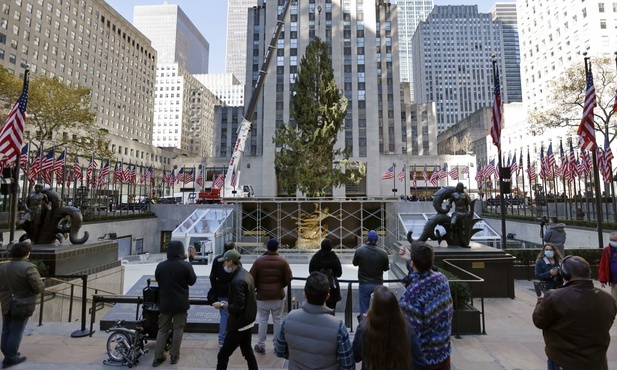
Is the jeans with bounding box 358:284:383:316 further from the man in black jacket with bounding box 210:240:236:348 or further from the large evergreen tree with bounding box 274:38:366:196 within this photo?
the large evergreen tree with bounding box 274:38:366:196

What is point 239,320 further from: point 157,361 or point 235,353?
point 157,361

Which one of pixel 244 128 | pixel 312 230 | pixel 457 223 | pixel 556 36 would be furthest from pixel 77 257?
pixel 556 36

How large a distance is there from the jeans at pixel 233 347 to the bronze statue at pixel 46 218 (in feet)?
33.1

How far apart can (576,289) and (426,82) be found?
167697 mm

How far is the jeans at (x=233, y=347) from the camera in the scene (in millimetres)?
4949

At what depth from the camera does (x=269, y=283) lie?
6.16 meters

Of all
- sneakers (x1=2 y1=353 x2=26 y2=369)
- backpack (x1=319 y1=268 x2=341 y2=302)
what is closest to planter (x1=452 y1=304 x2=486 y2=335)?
backpack (x1=319 y1=268 x2=341 y2=302)

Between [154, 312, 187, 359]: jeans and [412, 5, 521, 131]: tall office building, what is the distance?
509 ft

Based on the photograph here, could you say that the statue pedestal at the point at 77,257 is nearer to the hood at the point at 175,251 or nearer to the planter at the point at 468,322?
the hood at the point at 175,251

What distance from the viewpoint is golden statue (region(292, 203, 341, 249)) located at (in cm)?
2448

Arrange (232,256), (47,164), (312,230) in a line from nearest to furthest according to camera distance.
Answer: (232,256)
(47,164)
(312,230)

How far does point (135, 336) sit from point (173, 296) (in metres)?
1.10

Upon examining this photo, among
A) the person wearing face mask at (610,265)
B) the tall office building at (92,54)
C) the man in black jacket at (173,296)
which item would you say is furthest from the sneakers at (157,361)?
the tall office building at (92,54)

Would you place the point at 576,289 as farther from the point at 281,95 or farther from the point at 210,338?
the point at 281,95
